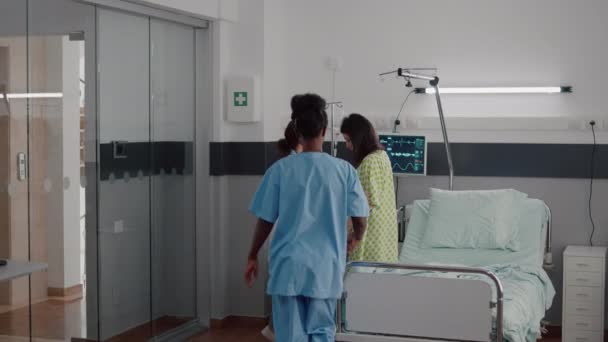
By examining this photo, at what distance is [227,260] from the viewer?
22.9 feet

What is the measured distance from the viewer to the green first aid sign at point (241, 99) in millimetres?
6738

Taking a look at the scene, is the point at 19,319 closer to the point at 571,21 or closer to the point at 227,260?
the point at 227,260

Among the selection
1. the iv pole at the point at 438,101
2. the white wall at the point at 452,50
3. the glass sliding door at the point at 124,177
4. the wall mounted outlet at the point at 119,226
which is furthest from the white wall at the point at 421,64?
the wall mounted outlet at the point at 119,226

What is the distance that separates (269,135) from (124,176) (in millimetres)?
1518

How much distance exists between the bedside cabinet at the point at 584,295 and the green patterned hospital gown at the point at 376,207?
171 cm

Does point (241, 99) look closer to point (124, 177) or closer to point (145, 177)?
point (145, 177)

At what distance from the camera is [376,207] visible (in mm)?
4969

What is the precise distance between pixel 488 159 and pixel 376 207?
207cm

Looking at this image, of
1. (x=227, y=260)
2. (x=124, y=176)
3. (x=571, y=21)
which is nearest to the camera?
(x=124, y=176)

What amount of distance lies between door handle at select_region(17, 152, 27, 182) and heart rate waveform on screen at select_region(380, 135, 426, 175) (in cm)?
290

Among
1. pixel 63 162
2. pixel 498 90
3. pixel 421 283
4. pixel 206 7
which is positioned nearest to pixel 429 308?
pixel 421 283

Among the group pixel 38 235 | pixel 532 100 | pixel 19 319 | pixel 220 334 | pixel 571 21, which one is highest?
pixel 571 21

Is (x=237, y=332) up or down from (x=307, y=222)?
down

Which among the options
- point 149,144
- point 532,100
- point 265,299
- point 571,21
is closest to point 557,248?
point 532,100
